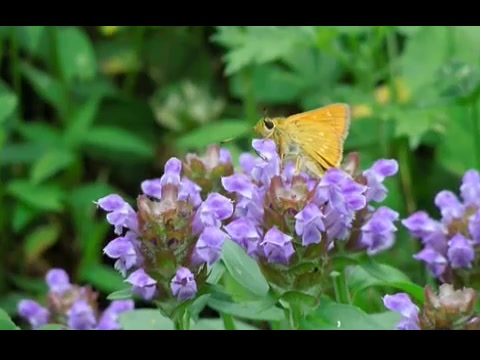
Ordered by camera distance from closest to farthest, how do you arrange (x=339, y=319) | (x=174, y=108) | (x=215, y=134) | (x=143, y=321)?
(x=339, y=319)
(x=143, y=321)
(x=215, y=134)
(x=174, y=108)

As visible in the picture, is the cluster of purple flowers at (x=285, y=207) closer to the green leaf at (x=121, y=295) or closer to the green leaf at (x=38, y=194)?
the green leaf at (x=121, y=295)

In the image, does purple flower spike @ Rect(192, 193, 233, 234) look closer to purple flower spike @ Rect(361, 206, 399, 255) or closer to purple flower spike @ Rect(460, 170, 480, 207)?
purple flower spike @ Rect(361, 206, 399, 255)

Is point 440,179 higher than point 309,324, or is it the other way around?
point 440,179

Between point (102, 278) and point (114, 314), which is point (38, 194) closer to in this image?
point (102, 278)

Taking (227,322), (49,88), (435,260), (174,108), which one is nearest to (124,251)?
(227,322)

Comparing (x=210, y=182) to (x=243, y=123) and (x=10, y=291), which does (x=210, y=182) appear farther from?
(x=10, y=291)

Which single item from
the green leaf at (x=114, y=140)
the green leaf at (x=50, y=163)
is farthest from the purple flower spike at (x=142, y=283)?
the green leaf at (x=114, y=140)
